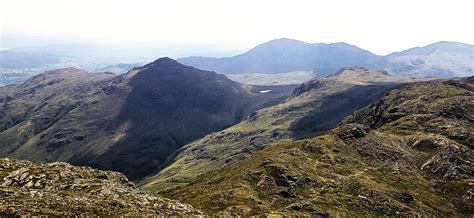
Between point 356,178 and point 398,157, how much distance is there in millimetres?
37039

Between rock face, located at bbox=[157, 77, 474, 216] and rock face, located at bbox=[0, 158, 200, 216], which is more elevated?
rock face, located at bbox=[0, 158, 200, 216]

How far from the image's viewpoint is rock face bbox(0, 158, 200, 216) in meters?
69.1

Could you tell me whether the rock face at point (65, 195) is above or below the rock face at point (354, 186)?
above

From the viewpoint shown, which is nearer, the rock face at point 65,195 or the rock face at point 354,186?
the rock face at point 65,195

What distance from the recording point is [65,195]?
3103 inches

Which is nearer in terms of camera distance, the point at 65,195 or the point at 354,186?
the point at 65,195

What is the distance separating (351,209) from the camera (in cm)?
14612

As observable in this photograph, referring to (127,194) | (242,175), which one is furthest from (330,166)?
(127,194)

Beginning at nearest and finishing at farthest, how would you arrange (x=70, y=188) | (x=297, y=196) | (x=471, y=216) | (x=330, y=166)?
(x=70, y=188) → (x=471, y=216) → (x=297, y=196) → (x=330, y=166)

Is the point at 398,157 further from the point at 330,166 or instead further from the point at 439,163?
the point at 330,166

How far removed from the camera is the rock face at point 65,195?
69062 mm

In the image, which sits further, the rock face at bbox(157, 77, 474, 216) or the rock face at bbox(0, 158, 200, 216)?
the rock face at bbox(157, 77, 474, 216)

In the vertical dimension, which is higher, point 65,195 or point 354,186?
point 65,195

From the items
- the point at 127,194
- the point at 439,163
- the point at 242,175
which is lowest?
the point at 242,175
